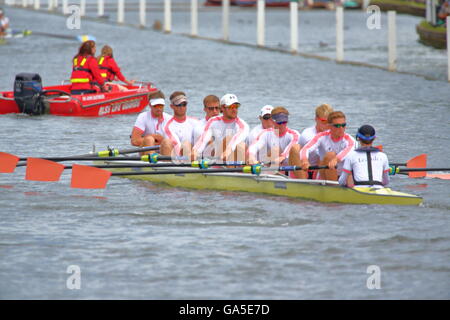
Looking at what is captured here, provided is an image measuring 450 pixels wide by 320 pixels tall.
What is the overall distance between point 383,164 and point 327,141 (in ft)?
3.67

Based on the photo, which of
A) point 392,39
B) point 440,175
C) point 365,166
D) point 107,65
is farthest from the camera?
point 392,39

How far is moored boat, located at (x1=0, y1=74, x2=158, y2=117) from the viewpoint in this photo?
24000 millimetres

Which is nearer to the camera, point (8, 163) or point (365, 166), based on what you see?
point (365, 166)

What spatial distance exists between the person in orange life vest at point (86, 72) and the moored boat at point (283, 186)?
746cm

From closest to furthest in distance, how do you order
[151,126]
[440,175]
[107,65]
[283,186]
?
[283,186]
[440,175]
[151,126]
[107,65]

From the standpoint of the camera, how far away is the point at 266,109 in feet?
51.0

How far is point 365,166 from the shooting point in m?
13.9

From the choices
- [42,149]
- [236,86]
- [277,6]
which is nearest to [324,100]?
[236,86]

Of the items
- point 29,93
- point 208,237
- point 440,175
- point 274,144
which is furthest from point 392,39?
point 208,237

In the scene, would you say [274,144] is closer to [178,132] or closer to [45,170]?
[178,132]

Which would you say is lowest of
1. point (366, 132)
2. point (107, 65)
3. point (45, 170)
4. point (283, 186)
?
point (283, 186)

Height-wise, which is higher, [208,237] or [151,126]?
[151,126]

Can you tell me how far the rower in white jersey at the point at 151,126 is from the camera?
17078mm

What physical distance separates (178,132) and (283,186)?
2.39 meters
